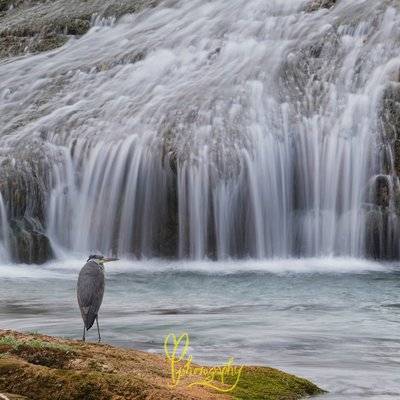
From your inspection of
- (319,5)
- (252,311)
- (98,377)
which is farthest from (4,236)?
(98,377)

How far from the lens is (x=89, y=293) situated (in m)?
7.62

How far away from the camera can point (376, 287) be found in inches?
600

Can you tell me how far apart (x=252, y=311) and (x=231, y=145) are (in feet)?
28.1

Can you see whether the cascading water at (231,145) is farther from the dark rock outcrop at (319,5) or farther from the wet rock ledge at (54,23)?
the wet rock ledge at (54,23)

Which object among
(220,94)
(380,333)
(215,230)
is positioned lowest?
(380,333)

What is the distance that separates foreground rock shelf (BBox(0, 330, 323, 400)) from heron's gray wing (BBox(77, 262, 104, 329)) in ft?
3.85

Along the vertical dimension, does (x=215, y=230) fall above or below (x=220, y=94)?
below

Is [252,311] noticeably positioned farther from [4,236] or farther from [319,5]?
[319,5]

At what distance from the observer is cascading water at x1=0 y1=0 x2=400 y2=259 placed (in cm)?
1966

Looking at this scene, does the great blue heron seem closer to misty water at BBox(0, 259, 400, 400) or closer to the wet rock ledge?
misty water at BBox(0, 259, 400, 400)

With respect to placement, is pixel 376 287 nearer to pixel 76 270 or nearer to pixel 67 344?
pixel 76 270

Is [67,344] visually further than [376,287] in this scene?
No

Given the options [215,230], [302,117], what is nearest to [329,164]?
[302,117]

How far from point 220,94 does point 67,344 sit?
55.8 ft
